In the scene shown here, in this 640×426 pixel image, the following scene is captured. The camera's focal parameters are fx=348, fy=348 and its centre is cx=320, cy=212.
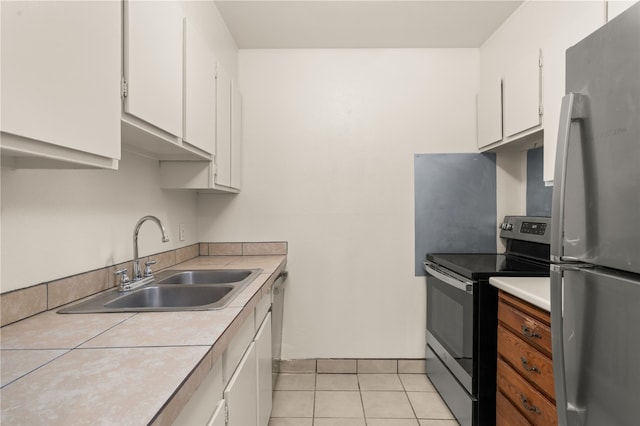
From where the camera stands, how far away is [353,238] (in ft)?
8.94

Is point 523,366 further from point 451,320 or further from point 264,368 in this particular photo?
point 264,368

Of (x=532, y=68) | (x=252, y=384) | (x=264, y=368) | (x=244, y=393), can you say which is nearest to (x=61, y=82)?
(x=244, y=393)

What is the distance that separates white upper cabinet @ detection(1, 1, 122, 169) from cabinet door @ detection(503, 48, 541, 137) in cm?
198

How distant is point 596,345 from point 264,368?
54.9 inches

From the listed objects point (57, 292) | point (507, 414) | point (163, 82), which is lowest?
point (507, 414)

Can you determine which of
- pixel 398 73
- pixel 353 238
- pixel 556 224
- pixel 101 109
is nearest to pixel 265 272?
pixel 353 238

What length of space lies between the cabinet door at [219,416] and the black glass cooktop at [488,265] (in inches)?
54.9

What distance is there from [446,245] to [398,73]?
4.58 feet

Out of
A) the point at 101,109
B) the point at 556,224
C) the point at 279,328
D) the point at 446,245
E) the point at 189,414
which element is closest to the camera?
the point at 189,414

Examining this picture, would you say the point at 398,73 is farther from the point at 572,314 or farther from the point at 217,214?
the point at 572,314

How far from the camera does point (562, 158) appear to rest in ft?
3.44

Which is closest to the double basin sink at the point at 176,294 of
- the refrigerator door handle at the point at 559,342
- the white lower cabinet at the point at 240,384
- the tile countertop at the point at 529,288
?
the white lower cabinet at the point at 240,384

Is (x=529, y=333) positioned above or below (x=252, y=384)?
above

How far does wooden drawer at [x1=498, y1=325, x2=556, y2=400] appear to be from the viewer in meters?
1.35
